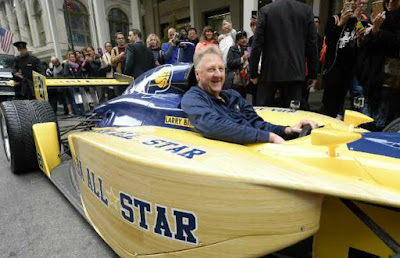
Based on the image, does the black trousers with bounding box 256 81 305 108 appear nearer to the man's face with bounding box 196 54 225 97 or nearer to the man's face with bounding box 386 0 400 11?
the man's face with bounding box 386 0 400 11

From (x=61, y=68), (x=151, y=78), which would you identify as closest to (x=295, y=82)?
(x=151, y=78)

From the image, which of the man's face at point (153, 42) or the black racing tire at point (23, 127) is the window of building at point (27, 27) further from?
the black racing tire at point (23, 127)

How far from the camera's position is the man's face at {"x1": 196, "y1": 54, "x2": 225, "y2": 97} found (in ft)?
5.12

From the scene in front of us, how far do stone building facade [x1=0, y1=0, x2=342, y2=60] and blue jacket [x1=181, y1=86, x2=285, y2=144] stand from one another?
4373 millimetres

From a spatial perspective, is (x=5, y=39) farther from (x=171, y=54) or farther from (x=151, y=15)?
(x=171, y=54)

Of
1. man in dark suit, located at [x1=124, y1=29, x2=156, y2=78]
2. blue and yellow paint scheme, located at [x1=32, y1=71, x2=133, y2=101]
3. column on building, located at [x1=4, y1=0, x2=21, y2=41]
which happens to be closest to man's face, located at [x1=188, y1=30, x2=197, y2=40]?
man in dark suit, located at [x1=124, y1=29, x2=156, y2=78]

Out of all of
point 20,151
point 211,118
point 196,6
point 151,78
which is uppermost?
point 196,6

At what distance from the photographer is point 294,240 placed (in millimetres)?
866

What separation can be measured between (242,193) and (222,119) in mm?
592

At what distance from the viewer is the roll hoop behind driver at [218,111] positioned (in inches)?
52.8

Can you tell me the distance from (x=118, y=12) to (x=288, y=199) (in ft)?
77.2

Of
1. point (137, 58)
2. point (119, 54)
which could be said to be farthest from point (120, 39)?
point (137, 58)

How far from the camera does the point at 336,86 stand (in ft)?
11.2

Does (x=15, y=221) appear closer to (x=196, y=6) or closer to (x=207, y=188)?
(x=207, y=188)
